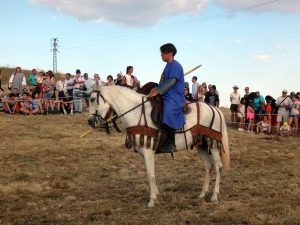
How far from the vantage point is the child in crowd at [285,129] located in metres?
20.4

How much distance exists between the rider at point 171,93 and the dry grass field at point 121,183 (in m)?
1.37

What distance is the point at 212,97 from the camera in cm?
2081

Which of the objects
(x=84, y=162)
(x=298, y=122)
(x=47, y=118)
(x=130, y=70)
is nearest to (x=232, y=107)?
(x=298, y=122)

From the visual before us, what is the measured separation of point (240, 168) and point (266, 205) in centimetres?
437

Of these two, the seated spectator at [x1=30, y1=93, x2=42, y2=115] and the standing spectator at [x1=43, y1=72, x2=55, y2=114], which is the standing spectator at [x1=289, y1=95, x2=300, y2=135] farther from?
the seated spectator at [x1=30, y1=93, x2=42, y2=115]

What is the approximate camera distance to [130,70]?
1669cm

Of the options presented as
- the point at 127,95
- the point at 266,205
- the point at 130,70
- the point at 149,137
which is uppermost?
the point at 130,70

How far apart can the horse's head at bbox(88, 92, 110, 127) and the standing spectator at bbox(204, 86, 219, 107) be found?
1290 centimetres

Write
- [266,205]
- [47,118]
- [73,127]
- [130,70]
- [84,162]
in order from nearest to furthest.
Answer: [266,205] → [84,162] → [130,70] → [73,127] → [47,118]

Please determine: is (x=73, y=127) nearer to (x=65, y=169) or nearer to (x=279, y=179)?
(x=65, y=169)

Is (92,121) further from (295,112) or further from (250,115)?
(295,112)

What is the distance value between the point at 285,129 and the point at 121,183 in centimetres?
1203

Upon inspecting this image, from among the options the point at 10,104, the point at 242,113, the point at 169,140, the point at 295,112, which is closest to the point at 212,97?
the point at 242,113

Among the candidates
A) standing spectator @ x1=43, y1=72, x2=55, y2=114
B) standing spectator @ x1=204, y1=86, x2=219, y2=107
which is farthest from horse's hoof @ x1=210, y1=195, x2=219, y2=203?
standing spectator @ x1=43, y1=72, x2=55, y2=114
